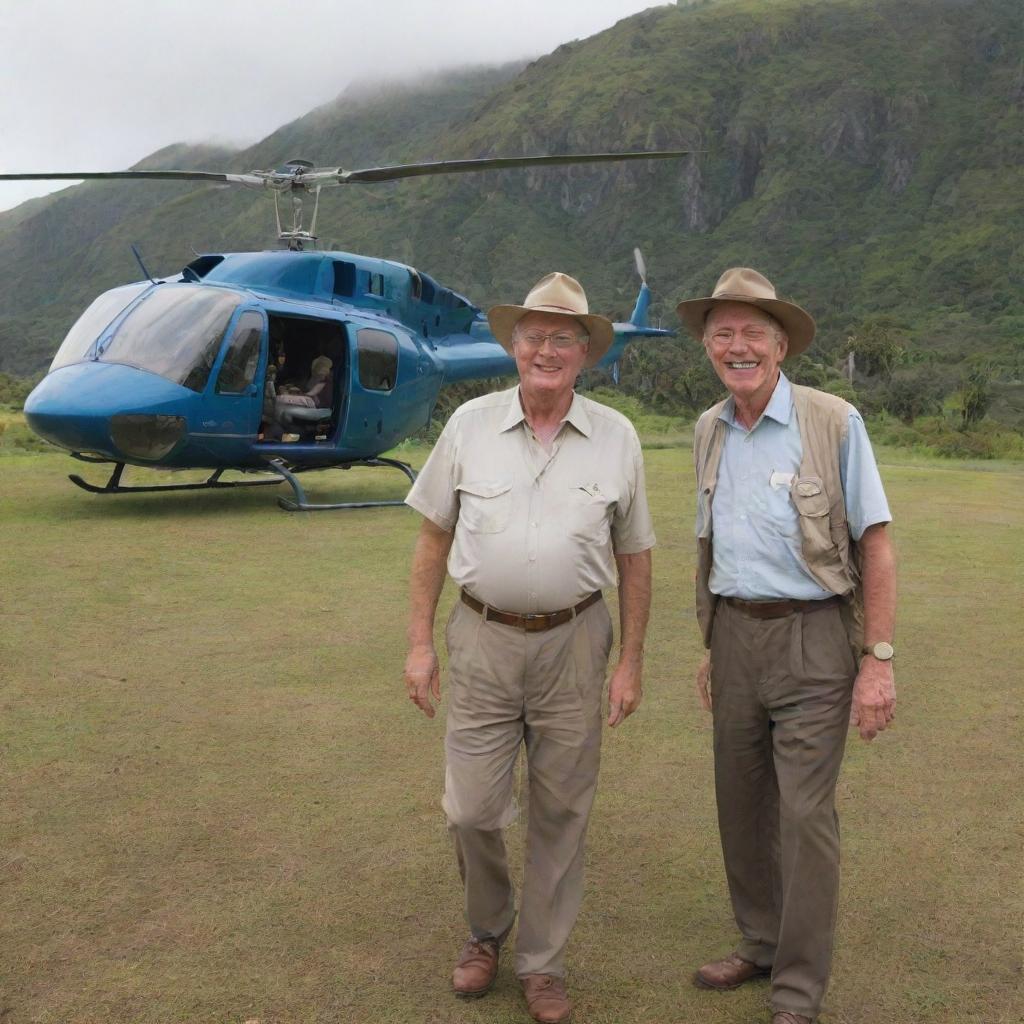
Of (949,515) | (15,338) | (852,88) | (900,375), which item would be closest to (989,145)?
(852,88)

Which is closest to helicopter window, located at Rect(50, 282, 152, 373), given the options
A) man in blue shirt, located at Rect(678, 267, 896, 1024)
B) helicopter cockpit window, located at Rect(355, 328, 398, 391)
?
helicopter cockpit window, located at Rect(355, 328, 398, 391)

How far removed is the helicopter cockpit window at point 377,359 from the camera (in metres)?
10.9

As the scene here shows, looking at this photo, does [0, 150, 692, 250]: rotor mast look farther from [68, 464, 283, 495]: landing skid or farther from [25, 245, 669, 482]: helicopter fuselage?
[68, 464, 283, 495]: landing skid

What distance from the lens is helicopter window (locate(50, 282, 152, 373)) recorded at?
9.70m

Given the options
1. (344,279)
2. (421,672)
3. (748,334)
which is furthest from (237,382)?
(748,334)

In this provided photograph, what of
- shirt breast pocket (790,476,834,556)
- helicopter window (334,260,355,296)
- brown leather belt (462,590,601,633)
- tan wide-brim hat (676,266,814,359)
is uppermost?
tan wide-brim hat (676,266,814,359)

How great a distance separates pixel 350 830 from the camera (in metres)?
3.62

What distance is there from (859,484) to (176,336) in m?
7.89

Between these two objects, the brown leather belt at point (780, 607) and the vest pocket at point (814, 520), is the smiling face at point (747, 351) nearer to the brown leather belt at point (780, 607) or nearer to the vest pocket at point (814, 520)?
the vest pocket at point (814, 520)

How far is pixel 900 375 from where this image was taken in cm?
3947

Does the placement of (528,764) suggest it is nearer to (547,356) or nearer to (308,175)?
(547,356)

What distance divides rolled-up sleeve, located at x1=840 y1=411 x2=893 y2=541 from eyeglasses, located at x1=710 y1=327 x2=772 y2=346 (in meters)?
0.28

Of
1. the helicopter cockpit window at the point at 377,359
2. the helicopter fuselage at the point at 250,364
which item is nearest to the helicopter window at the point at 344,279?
the helicopter fuselage at the point at 250,364

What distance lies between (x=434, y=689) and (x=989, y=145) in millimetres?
98404
